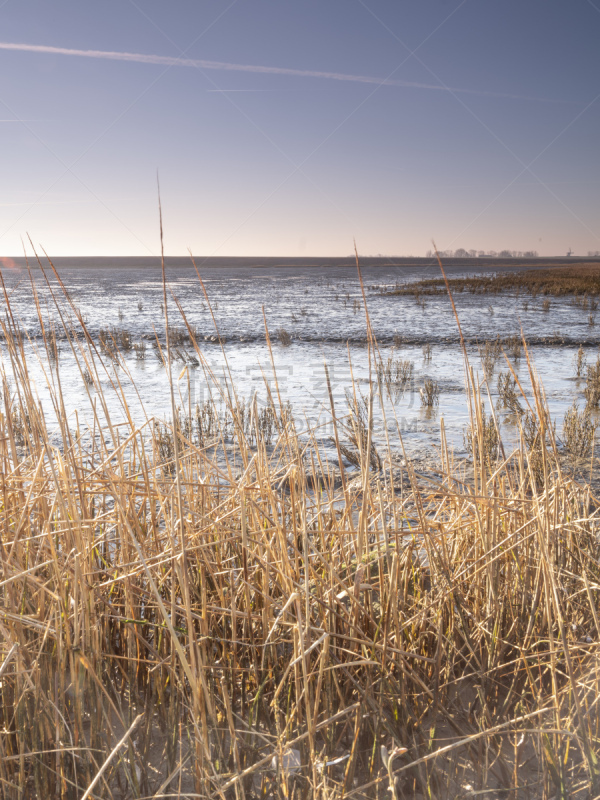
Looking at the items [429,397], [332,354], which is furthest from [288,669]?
[332,354]

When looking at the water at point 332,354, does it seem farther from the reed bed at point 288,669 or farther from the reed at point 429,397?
the reed bed at point 288,669

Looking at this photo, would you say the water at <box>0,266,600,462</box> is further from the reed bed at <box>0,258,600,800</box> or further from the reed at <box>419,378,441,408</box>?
the reed bed at <box>0,258,600,800</box>

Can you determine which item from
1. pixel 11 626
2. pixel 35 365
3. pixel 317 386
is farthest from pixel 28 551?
pixel 35 365

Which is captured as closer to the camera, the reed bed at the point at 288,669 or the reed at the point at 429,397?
the reed bed at the point at 288,669

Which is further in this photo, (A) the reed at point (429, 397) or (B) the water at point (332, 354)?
(A) the reed at point (429, 397)

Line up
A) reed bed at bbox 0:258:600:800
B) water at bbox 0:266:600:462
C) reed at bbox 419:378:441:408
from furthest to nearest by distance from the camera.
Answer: reed at bbox 419:378:441:408, water at bbox 0:266:600:462, reed bed at bbox 0:258:600:800

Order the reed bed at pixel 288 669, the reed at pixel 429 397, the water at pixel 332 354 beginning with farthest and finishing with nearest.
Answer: the reed at pixel 429 397
the water at pixel 332 354
the reed bed at pixel 288 669

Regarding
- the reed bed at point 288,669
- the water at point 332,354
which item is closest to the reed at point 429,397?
the water at point 332,354

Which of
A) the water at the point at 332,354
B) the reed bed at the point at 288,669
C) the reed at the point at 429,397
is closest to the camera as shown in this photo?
the reed bed at the point at 288,669

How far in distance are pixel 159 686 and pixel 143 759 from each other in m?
0.17

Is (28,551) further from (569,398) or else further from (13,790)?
(569,398)

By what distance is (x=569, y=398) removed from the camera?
22.5ft

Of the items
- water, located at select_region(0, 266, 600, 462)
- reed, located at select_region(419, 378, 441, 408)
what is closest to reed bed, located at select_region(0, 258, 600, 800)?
water, located at select_region(0, 266, 600, 462)

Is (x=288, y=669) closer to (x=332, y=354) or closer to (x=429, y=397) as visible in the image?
(x=429, y=397)
